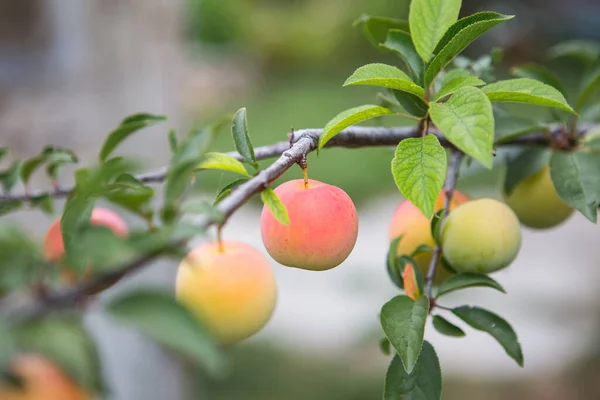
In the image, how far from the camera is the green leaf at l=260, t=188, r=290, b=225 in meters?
0.43

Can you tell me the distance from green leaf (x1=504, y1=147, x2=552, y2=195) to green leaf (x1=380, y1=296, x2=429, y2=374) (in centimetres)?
22

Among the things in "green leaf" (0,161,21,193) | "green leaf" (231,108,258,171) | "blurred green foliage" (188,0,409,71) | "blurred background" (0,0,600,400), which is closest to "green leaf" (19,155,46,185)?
"green leaf" (0,161,21,193)

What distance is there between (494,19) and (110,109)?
5.77 feet

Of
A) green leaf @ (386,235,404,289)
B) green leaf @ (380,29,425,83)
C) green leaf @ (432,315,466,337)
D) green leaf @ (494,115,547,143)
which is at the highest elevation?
green leaf @ (380,29,425,83)

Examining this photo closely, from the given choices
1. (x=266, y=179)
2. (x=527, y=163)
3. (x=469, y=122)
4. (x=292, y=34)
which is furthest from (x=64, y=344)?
(x=292, y=34)

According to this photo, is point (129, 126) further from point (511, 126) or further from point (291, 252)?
point (511, 126)

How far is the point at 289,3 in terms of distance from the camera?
8188 mm

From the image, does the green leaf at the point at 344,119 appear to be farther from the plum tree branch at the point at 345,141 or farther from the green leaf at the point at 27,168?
the green leaf at the point at 27,168

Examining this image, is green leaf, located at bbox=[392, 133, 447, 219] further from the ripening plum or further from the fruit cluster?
the ripening plum

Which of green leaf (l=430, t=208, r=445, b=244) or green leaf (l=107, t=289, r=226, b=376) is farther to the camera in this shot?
green leaf (l=430, t=208, r=445, b=244)

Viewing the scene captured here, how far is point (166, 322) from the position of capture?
32 cm

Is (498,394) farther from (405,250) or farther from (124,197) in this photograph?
(124,197)

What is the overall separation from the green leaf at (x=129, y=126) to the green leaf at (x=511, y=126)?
0.29 metres

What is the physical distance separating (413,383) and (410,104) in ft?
0.68
